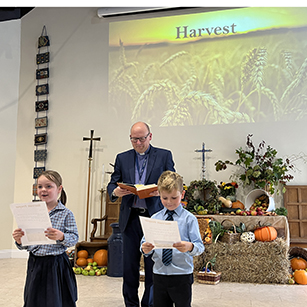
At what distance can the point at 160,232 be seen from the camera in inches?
71.2

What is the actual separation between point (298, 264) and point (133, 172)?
267 cm

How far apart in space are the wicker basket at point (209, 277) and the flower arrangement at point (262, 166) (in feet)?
5.23

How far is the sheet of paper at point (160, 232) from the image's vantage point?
70.2 inches

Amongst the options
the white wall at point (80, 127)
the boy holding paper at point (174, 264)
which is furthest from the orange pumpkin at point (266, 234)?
the boy holding paper at point (174, 264)

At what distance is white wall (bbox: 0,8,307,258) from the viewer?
229 inches

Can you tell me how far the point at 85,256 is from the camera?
202 inches

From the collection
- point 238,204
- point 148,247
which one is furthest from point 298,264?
point 148,247

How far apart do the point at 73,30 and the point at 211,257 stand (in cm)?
486

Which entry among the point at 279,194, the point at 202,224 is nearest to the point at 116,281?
the point at 202,224

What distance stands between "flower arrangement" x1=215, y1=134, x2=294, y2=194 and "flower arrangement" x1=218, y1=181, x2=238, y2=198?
17 cm

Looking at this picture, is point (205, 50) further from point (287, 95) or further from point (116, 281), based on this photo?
point (116, 281)

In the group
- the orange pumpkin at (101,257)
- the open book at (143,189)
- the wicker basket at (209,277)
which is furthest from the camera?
the orange pumpkin at (101,257)

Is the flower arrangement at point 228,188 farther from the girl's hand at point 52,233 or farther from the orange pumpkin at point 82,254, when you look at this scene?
the girl's hand at point 52,233

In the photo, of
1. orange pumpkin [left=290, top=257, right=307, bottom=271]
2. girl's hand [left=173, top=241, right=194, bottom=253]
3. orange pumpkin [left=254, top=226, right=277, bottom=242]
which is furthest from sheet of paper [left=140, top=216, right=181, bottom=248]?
orange pumpkin [left=290, top=257, right=307, bottom=271]
